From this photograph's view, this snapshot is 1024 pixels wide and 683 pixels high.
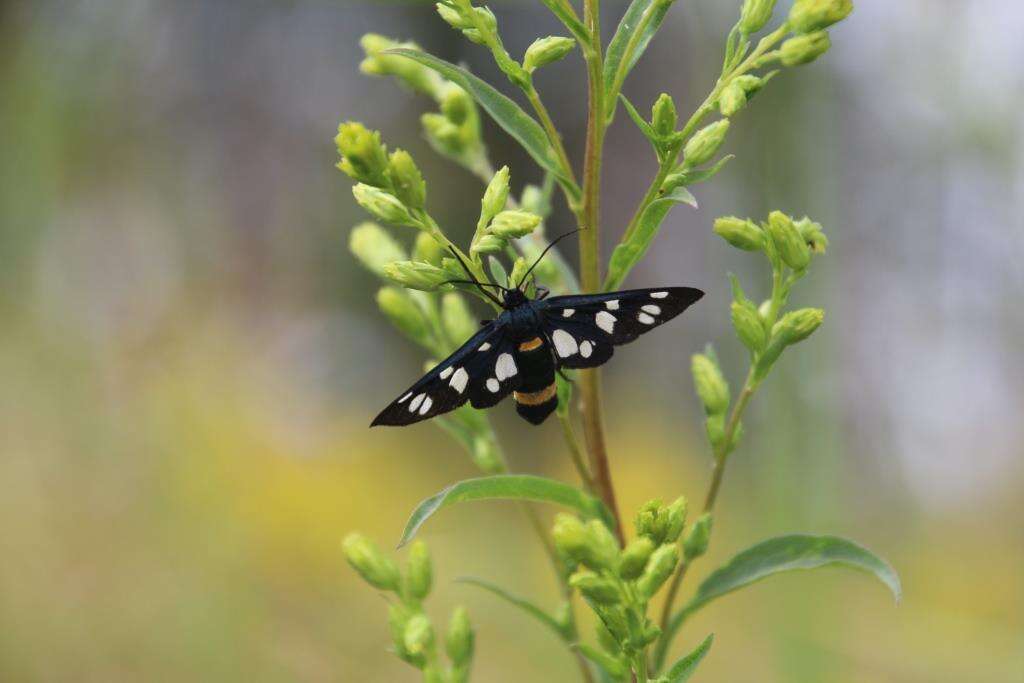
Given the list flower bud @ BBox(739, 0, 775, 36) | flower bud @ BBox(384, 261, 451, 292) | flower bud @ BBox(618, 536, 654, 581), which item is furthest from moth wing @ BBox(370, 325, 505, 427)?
flower bud @ BBox(739, 0, 775, 36)

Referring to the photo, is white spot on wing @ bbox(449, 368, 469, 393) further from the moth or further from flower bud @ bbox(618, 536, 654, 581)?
flower bud @ bbox(618, 536, 654, 581)

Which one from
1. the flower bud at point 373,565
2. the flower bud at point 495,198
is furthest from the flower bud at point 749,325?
the flower bud at point 373,565

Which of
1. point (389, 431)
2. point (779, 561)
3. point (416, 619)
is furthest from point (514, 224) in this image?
point (389, 431)

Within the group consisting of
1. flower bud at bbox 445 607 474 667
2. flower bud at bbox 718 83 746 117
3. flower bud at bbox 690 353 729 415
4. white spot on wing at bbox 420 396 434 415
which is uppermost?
flower bud at bbox 718 83 746 117

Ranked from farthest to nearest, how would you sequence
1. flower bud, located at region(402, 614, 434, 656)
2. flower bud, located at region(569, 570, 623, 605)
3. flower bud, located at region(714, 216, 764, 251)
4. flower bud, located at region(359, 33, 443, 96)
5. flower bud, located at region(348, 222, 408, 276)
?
flower bud, located at region(348, 222, 408, 276) < flower bud, located at region(359, 33, 443, 96) < flower bud, located at region(402, 614, 434, 656) < flower bud, located at region(714, 216, 764, 251) < flower bud, located at region(569, 570, 623, 605)

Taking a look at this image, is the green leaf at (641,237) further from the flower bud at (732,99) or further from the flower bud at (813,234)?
the flower bud at (813,234)

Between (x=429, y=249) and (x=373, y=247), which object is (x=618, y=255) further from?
(x=373, y=247)

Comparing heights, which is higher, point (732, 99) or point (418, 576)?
point (732, 99)
